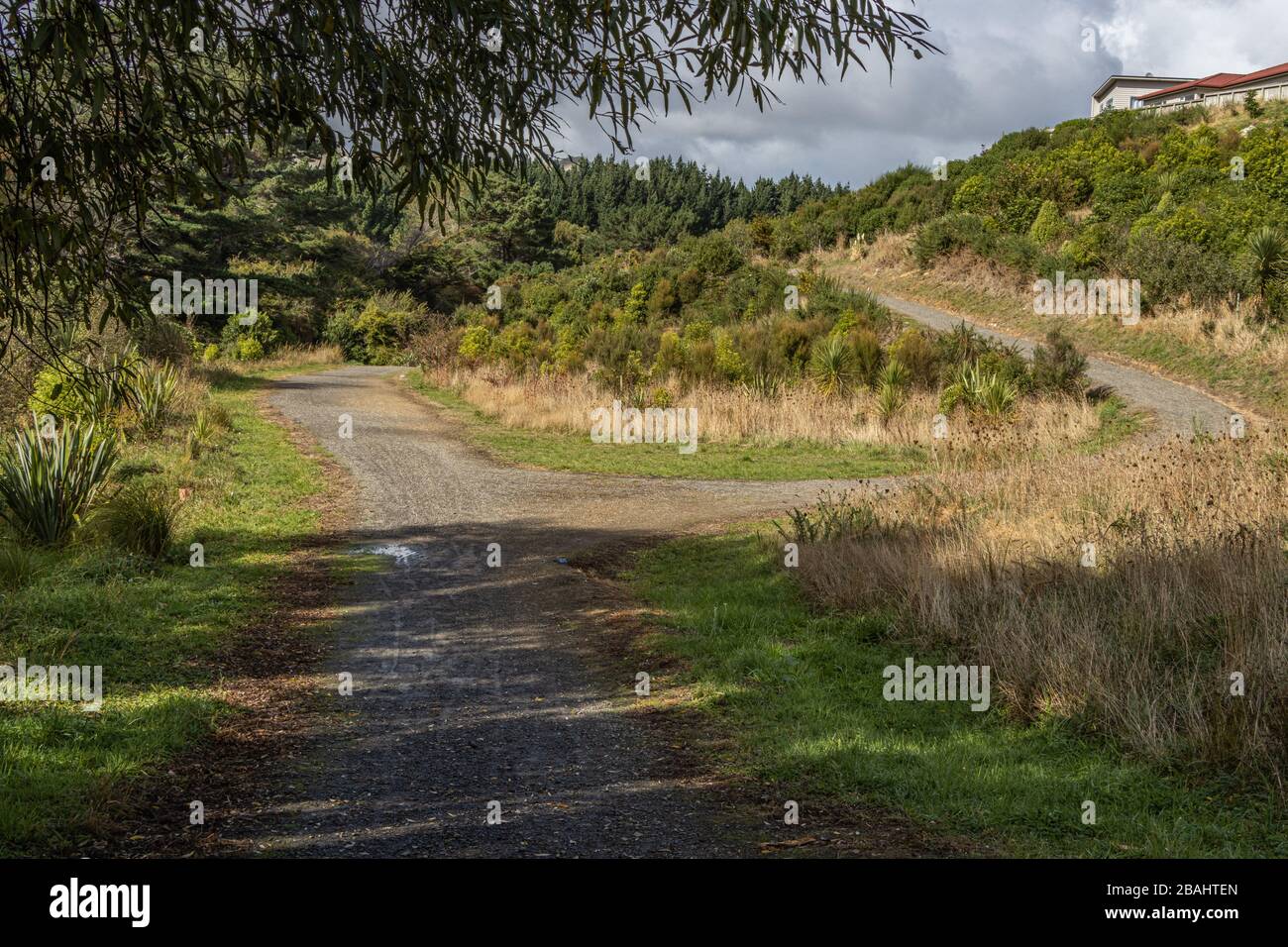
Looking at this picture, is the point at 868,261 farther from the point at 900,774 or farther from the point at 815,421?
the point at 900,774

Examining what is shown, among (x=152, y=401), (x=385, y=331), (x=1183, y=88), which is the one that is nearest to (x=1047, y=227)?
(x=152, y=401)

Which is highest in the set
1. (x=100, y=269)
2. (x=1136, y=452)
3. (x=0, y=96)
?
(x=0, y=96)

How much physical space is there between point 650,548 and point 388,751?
5.98 meters

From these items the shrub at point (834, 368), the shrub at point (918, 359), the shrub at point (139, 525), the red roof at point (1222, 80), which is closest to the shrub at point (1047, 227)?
the shrub at point (918, 359)

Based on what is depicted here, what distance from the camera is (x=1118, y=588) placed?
668 centimetres

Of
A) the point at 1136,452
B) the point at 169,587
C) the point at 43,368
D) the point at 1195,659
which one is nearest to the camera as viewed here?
the point at 1195,659

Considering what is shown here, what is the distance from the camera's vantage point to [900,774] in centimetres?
478

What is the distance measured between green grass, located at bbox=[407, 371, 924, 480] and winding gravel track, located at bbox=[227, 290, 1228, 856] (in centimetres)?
175

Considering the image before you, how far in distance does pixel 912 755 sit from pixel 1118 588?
251cm

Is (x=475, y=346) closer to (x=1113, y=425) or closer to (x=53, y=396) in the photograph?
(x=53, y=396)

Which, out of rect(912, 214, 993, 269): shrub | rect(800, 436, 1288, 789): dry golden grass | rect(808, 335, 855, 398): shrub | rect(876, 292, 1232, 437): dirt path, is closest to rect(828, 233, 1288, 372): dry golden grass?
rect(912, 214, 993, 269): shrub

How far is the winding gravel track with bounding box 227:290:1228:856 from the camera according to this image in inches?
166
